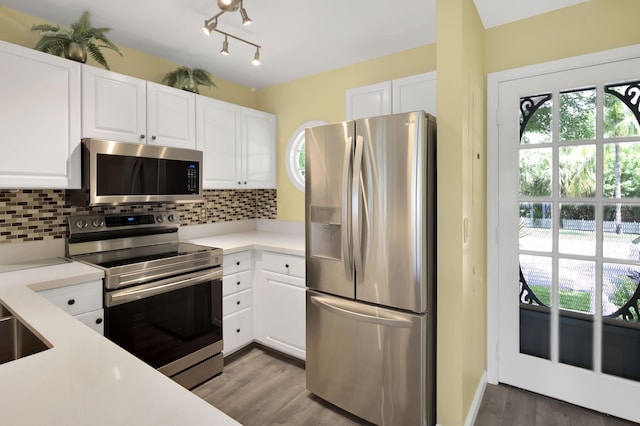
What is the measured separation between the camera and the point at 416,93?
2.18 m

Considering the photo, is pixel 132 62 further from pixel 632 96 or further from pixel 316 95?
pixel 632 96

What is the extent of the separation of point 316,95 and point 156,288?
219 cm

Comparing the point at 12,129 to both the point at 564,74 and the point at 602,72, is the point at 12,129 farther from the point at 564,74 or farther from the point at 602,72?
the point at 602,72

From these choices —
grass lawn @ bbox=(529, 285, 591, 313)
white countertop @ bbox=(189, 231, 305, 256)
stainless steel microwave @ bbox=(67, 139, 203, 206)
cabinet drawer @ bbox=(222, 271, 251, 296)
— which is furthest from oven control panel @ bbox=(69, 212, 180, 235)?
grass lawn @ bbox=(529, 285, 591, 313)

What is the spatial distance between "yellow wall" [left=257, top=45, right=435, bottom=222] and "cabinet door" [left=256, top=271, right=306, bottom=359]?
89 centimetres

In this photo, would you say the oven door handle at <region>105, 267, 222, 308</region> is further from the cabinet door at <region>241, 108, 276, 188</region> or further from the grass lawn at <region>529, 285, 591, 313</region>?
the grass lawn at <region>529, 285, 591, 313</region>

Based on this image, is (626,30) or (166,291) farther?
(166,291)

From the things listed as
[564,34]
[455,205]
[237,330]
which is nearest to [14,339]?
[237,330]

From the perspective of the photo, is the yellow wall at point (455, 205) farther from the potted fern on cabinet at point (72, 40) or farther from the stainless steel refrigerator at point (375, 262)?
the potted fern on cabinet at point (72, 40)

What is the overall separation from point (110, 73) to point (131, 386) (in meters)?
2.16

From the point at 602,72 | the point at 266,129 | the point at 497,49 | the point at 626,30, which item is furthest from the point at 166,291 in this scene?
the point at 626,30

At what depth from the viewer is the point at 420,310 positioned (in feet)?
5.82

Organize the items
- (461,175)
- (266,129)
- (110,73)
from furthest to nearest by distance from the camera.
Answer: (266,129), (110,73), (461,175)

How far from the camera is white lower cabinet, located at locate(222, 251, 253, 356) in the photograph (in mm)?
2670
